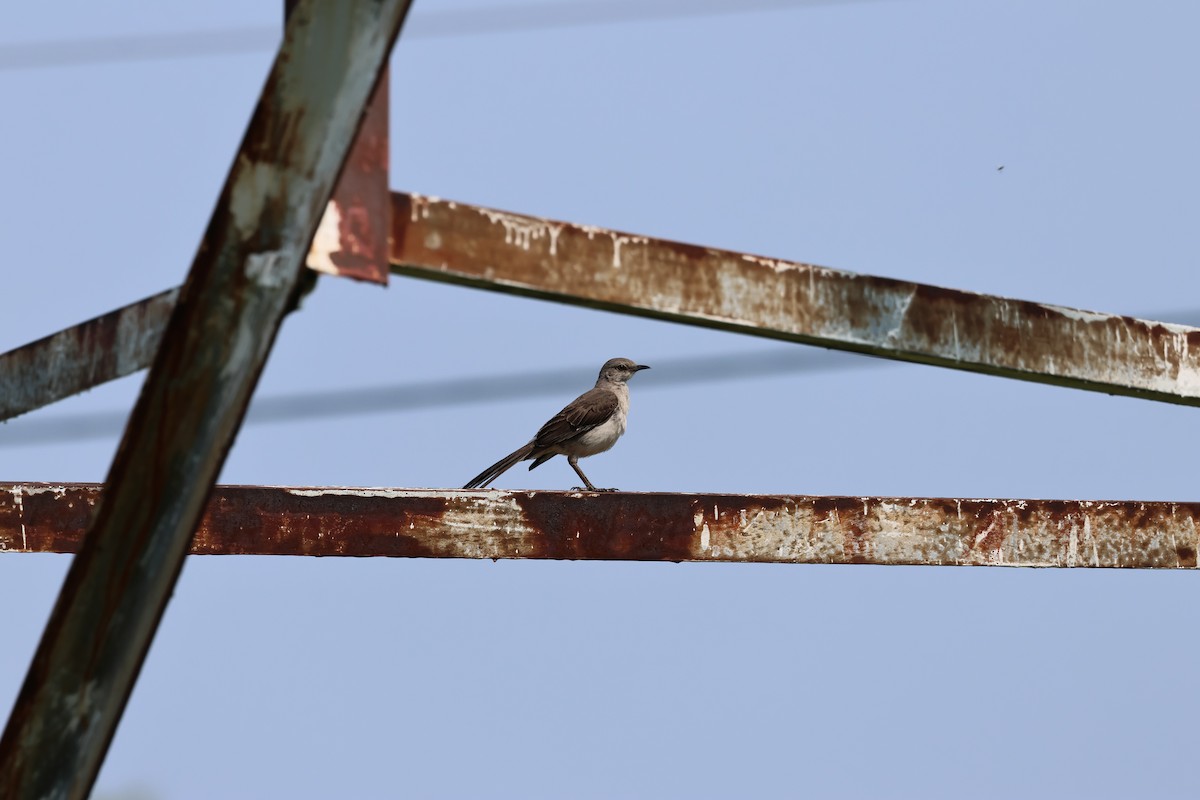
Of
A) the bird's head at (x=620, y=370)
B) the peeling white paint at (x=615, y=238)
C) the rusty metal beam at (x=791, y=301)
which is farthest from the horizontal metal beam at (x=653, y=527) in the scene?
the bird's head at (x=620, y=370)

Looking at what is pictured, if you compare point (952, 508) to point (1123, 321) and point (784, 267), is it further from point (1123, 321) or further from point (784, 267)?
point (784, 267)

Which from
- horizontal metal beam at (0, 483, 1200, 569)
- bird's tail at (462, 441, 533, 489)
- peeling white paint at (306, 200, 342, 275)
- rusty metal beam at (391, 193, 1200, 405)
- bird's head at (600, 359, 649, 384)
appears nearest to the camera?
peeling white paint at (306, 200, 342, 275)

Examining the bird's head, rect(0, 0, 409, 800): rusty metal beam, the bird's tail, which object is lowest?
rect(0, 0, 409, 800): rusty metal beam

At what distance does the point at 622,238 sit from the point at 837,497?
2292 mm

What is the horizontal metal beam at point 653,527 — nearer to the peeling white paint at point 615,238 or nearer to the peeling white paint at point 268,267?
the peeling white paint at point 615,238

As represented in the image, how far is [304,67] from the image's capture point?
8.40 feet

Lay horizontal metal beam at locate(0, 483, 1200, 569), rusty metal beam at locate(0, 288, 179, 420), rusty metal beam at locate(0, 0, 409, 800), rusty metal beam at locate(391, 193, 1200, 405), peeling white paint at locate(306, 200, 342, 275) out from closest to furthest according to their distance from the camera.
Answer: rusty metal beam at locate(0, 0, 409, 800) → peeling white paint at locate(306, 200, 342, 275) → rusty metal beam at locate(391, 193, 1200, 405) → rusty metal beam at locate(0, 288, 179, 420) → horizontal metal beam at locate(0, 483, 1200, 569)

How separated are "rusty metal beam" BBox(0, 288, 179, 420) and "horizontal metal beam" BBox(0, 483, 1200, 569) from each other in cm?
88

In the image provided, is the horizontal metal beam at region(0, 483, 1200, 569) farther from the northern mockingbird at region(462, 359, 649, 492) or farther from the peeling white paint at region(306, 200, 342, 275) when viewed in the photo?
the northern mockingbird at region(462, 359, 649, 492)

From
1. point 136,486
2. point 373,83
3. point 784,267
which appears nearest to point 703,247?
point 784,267

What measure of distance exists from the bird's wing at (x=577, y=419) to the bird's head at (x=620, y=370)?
0.58 meters

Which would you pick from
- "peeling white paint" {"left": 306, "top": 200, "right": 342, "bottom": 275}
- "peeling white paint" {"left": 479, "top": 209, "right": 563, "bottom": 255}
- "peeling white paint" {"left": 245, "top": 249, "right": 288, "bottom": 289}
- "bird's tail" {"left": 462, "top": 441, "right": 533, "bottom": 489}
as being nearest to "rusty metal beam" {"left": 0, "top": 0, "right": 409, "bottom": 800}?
"peeling white paint" {"left": 245, "top": 249, "right": 288, "bottom": 289}

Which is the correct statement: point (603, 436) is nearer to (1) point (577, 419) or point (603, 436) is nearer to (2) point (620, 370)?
(1) point (577, 419)

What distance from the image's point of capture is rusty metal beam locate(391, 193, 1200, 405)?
10.0ft
